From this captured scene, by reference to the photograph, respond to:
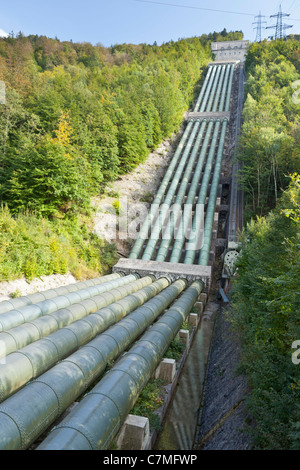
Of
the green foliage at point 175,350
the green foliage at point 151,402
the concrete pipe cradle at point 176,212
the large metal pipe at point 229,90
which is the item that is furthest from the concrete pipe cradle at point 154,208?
the large metal pipe at point 229,90

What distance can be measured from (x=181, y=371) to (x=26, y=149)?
18379mm

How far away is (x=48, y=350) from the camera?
9.15 meters

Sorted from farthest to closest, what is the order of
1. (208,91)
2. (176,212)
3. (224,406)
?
(208,91) → (176,212) → (224,406)

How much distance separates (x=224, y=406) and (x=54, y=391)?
5.79 m

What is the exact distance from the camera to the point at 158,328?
11961mm

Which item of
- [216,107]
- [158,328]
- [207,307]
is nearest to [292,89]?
[216,107]

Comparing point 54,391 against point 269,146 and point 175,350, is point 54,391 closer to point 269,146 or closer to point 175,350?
point 175,350

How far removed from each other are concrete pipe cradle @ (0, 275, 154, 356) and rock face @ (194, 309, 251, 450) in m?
6.07

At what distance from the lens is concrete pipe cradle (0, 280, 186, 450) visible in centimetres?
603

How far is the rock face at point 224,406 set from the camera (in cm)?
776

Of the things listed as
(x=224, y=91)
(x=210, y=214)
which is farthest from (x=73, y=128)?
(x=224, y=91)

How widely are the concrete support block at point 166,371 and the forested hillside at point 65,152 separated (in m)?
8.96

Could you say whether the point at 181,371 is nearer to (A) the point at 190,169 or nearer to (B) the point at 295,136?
(B) the point at 295,136

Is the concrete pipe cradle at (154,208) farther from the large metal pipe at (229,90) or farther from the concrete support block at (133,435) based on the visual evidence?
the large metal pipe at (229,90)
